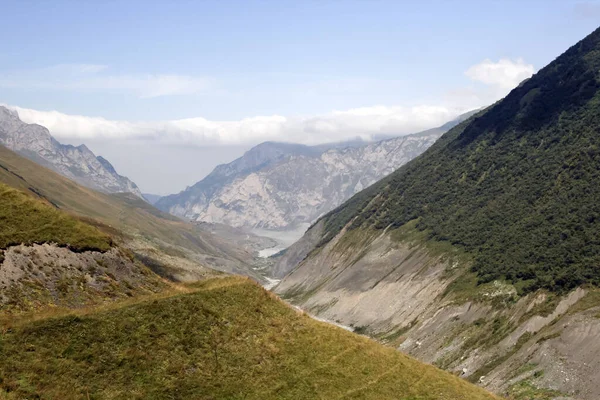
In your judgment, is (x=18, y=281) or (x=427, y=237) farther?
(x=427, y=237)

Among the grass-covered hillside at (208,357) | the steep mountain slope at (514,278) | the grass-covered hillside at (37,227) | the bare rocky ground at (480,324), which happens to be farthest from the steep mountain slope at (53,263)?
the steep mountain slope at (514,278)

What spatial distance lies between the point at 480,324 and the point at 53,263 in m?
99.0

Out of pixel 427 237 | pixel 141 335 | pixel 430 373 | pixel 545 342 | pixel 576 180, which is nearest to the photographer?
pixel 141 335

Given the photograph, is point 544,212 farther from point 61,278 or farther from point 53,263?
point 53,263

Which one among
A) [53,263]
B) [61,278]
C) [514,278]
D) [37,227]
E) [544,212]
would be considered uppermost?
[37,227]

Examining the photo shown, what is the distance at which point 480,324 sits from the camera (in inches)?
4592

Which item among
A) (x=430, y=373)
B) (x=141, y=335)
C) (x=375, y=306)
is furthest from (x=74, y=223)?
(x=375, y=306)

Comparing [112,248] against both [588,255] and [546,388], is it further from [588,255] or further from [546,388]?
[588,255]

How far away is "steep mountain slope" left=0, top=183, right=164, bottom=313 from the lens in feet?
119

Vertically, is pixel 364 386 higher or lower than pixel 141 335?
lower

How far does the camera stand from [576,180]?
149 m

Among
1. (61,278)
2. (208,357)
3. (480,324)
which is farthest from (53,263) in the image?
(480,324)

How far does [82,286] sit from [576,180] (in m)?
144

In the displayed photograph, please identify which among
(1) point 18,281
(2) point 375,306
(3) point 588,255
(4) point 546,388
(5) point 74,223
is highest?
(5) point 74,223
